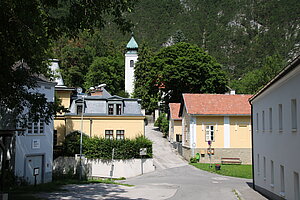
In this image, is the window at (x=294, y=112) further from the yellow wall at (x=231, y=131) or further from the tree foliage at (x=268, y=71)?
the tree foliage at (x=268, y=71)

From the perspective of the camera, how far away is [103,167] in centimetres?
3072

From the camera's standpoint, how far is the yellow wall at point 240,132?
3794cm

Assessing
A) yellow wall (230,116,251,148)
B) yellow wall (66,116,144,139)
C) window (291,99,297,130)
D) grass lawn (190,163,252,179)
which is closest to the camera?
window (291,99,297,130)

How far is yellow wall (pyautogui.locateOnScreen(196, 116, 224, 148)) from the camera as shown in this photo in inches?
1489

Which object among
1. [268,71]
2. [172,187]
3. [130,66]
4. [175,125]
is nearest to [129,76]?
[130,66]

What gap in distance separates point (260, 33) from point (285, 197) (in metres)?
111

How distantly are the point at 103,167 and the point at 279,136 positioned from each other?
18.2 meters

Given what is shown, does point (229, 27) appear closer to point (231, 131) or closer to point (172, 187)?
point (231, 131)

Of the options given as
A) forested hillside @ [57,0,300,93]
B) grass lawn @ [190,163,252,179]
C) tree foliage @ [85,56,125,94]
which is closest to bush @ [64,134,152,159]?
grass lawn @ [190,163,252,179]

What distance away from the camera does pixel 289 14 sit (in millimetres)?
113875

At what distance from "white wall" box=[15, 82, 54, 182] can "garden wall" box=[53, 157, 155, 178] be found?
558 cm

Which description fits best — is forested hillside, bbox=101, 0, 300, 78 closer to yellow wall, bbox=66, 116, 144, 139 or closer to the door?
yellow wall, bbox=66, 116, 144, 139

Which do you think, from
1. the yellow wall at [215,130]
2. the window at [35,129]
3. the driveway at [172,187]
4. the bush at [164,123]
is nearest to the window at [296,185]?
the driveway at [172,187]

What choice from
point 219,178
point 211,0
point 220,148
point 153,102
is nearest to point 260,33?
point 211,0
